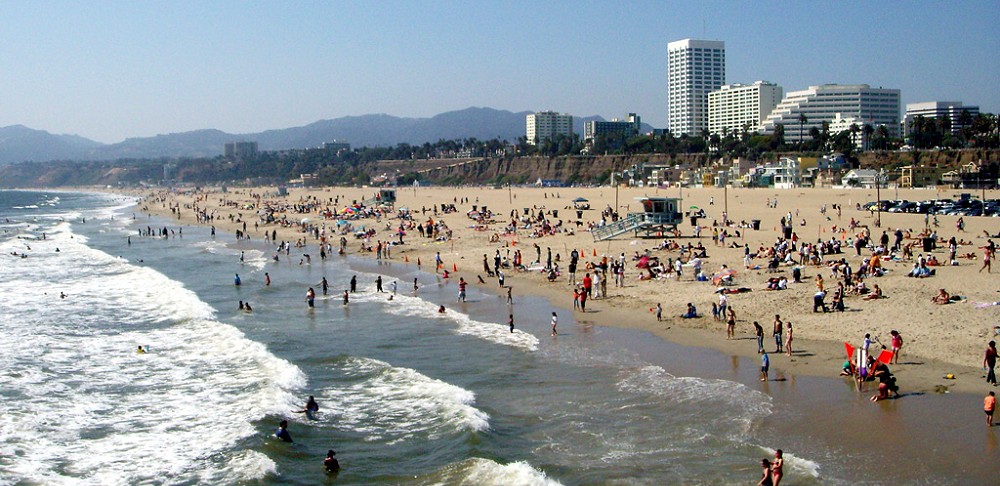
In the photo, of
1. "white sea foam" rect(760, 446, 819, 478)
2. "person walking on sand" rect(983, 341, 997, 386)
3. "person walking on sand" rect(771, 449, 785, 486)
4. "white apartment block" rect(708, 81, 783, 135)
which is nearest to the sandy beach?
"person walking on sand" rect(983, 341, 997, 386)

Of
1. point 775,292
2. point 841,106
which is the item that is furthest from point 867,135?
point 775,292

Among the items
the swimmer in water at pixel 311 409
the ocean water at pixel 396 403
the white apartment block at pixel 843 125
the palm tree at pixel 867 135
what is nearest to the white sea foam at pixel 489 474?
the ocean water at pixel 396 403

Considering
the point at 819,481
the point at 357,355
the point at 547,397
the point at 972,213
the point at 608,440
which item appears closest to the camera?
the point at 819,481

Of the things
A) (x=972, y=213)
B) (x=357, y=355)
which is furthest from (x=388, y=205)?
(x=357, y=355)

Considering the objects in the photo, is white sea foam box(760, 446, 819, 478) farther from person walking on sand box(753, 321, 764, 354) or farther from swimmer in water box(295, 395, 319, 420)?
swimmer in water box(295, 395, 319, 420)

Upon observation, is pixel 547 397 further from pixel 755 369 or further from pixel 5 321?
pixel 5 321

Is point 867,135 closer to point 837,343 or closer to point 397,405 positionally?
point 837,343
